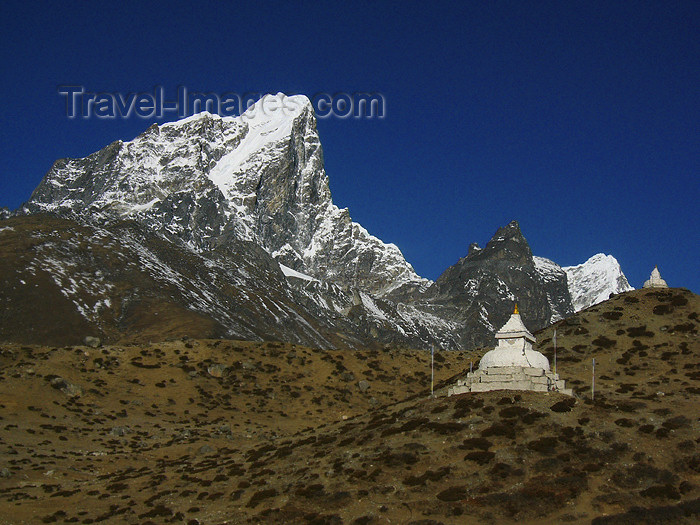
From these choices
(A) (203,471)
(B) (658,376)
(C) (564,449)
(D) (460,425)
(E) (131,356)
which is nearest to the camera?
(C) (564,449)

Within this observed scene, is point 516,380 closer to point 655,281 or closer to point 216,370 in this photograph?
point 655,281

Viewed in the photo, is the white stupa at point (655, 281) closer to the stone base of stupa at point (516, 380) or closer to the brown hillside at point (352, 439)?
the brown hillside at point (352, 439)

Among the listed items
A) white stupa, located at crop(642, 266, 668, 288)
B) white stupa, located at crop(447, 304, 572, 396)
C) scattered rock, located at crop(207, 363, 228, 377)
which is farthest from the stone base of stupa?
scattered rock, located at crop(207, 363, 228, 377)

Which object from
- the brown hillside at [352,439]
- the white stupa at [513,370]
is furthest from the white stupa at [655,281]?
the white stupa at [513,370]

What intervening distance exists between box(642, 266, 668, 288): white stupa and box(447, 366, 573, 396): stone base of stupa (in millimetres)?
50312

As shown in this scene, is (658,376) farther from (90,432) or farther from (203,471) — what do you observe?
(90,432)

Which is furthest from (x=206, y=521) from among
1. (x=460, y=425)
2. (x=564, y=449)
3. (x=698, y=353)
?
(x=698, y=353)

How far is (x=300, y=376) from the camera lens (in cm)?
11288

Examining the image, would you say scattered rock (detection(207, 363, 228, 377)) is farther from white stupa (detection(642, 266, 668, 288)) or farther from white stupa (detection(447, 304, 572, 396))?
white stupa (detection(642, 266, 668, 288))

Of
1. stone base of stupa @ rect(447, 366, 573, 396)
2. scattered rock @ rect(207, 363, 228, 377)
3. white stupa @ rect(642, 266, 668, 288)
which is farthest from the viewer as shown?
scattered rock @ rect(207, 363, 228, 377)

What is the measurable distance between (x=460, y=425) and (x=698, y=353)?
132ft

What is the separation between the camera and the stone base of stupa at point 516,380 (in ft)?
202

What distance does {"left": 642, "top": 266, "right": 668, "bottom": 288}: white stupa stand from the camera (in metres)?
106

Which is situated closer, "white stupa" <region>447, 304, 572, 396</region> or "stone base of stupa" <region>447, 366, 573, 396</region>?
"stone base of stupa" <region>447, 366, 573, 396</region>
